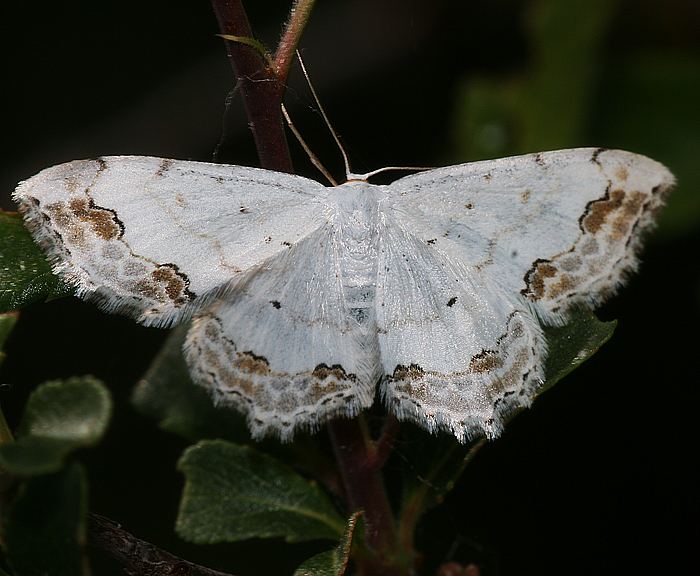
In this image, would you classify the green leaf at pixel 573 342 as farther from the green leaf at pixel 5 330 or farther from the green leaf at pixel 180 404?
the green leaf at pixel 5 330

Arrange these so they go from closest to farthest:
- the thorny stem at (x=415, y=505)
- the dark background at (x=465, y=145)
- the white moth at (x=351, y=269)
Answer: the white moth at (x=351, y=269), the thorny stem at (x=415, y=505), the dark background at (x=465, y=145)

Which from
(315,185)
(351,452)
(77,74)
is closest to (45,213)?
(315,185)

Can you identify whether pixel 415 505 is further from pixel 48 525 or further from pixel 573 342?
pixel 48 525

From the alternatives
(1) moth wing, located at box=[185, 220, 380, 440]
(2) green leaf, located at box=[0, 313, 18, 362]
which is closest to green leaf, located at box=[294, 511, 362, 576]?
(1) moth wing, located at box=[185, 220, 380, 440]

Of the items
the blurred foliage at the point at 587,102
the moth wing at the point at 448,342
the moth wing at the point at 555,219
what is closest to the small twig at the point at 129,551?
the moth wing at the point at 448,342

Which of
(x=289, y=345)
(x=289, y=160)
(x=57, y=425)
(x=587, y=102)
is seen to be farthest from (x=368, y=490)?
(x=587, y=102)

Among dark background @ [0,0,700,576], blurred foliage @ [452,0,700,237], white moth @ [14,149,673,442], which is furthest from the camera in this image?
blurred foliage @ [452,0,700,237]

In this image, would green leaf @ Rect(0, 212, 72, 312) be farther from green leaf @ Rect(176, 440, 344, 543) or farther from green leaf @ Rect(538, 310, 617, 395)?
green leaf @ Rect(538, 310, 617, 395)
